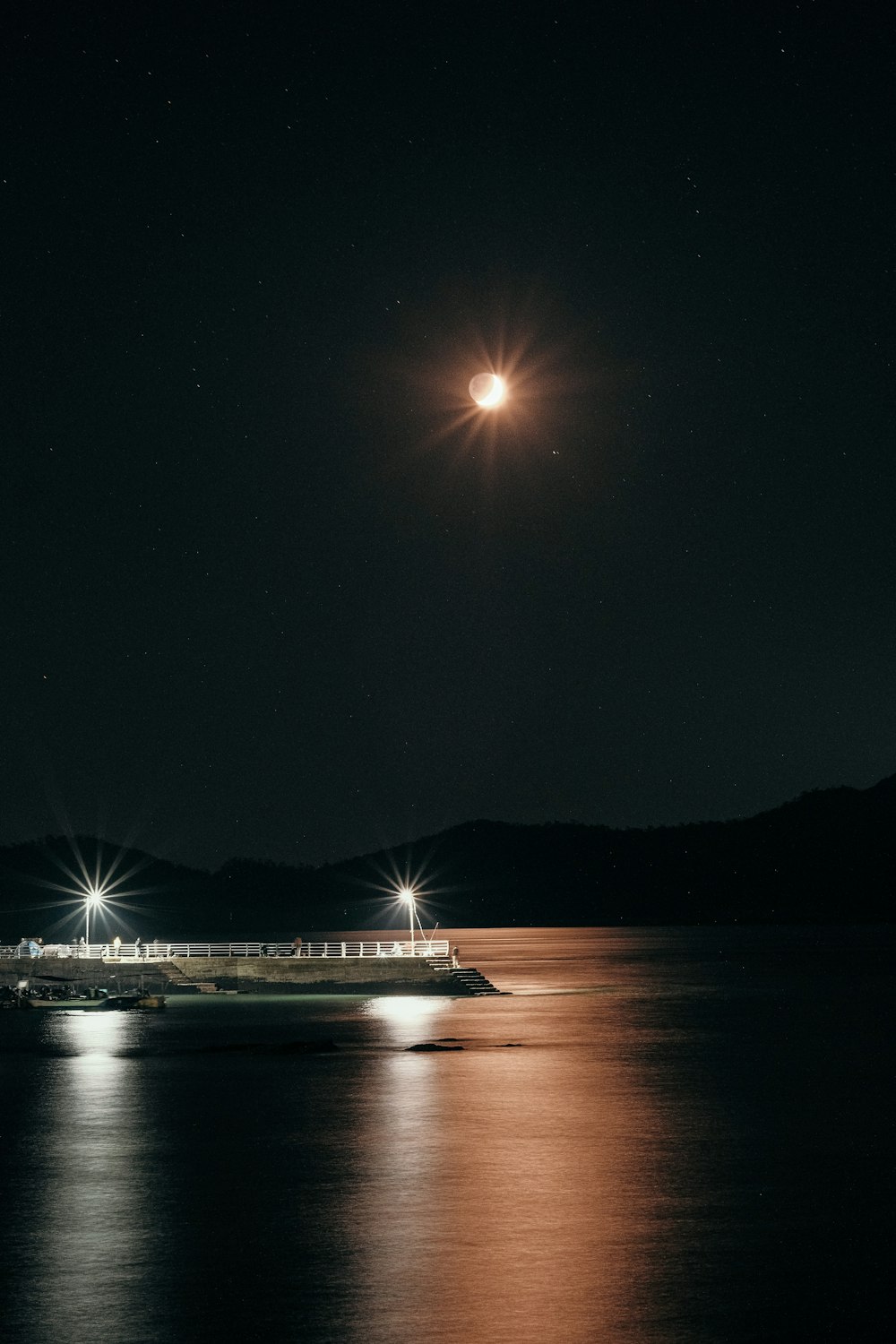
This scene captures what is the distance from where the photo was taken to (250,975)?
102m

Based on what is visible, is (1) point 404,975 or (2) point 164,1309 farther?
(1) point 404,975

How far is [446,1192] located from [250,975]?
74.8 m

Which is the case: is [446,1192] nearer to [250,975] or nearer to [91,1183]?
[91,1183]

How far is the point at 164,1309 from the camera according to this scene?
20.8 meters

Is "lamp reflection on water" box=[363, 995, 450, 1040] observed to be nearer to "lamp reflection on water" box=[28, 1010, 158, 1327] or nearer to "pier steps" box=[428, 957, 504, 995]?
"pier steps" box=[428, 957, 504, 995]

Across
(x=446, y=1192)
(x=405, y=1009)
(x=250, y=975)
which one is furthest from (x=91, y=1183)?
(x=250, y=975)

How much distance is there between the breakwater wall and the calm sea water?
2997 cm

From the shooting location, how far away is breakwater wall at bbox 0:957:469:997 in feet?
322

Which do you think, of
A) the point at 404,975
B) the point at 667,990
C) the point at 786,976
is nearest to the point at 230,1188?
the point at 404,975

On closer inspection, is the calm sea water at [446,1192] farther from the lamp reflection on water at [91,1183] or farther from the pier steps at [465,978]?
the pier steps at [465,978]

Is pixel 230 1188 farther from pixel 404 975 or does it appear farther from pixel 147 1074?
pixel 404 975

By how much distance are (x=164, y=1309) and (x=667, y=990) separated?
102m

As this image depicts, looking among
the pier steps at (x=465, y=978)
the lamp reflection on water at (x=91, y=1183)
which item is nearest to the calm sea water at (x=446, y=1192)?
the lamp reflection on water at (x=91, y=1183)

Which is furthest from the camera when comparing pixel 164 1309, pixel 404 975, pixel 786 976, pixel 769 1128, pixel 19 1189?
pixel 786 976
